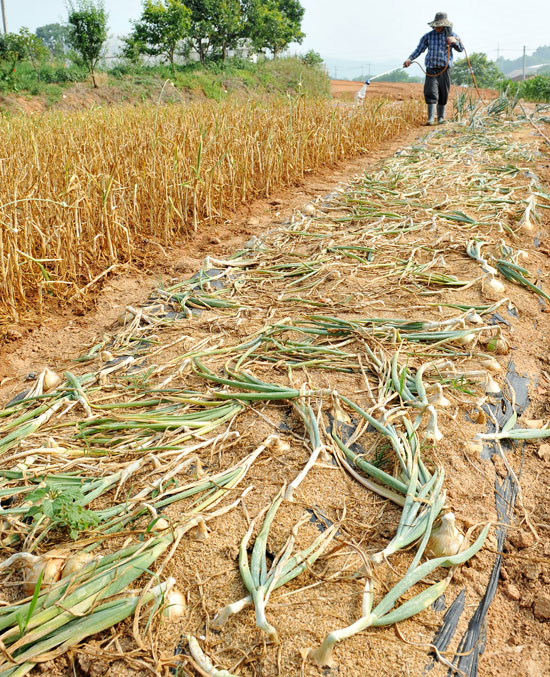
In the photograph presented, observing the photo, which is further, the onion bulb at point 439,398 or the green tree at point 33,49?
the green tree at point 33,49

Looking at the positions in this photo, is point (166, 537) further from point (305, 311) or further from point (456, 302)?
point (456, 302)

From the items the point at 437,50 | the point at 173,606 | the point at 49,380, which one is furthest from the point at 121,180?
the point at 437,50

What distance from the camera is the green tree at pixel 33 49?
13.9 m

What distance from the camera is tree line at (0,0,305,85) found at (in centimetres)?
1420

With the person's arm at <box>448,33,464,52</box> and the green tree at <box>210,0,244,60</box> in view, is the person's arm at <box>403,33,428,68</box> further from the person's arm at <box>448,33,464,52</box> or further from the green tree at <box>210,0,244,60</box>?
the green tree at <box>210,0,244,60</box>

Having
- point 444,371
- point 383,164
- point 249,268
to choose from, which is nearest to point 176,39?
point 383,164

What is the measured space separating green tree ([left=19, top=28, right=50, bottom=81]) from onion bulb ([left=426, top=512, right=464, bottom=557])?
619 inches

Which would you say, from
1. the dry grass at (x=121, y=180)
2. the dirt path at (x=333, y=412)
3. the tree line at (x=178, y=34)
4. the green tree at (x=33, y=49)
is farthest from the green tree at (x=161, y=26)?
the dirt path at (x=333, y=412)

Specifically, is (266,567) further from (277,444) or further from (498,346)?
(498,346)

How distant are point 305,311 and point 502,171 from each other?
3363 millimetres

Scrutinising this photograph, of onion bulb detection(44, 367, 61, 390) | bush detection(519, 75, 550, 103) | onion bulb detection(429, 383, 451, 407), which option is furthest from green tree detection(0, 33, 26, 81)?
onion bulb detection(429, 383, 451, 407)

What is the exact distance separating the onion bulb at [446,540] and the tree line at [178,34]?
586 inches

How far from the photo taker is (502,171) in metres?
4.82

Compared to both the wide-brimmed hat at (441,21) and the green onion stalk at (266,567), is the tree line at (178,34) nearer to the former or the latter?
the wide-brimmed hat at (441,21)
